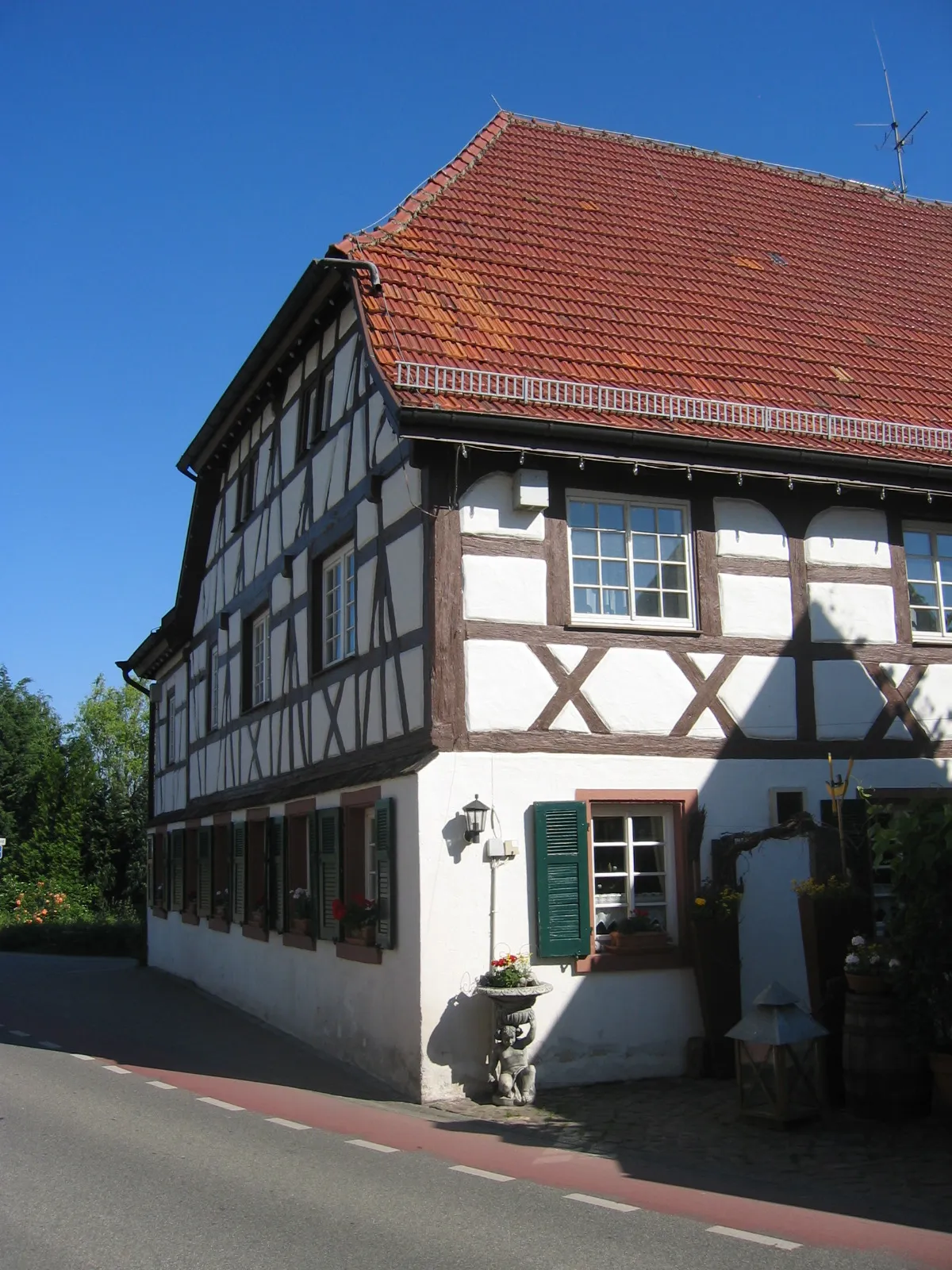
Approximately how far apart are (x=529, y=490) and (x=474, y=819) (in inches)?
109

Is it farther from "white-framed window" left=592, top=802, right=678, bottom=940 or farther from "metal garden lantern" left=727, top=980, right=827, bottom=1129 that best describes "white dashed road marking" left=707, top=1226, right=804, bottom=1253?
"white-framed window" left=592, top=802, right=678, bottom=940

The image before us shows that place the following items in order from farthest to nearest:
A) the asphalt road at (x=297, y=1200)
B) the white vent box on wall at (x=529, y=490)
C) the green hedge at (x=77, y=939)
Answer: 1. the green hedge at (x=77, y=939)
2. the white vent box on wall at (x=529, y=490)
3. the asphalt road at (x=297, y=1200)

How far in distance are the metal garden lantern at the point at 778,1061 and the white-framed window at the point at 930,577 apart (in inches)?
190

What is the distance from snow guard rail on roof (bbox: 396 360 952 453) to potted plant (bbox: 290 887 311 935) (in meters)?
5.68

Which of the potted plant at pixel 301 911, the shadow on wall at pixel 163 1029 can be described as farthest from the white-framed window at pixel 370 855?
the shadow on wall at pixel 163 1029

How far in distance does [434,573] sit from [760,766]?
3377 mm

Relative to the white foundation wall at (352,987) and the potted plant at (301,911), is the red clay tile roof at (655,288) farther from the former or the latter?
the potted plant at (301,911)

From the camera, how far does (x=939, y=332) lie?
1497 cm

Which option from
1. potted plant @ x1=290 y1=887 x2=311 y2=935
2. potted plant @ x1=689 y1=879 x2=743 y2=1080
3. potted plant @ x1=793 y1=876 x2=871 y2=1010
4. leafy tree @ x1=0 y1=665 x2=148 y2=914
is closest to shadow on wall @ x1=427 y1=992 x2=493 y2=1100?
potted plant @ x1=689 y1=879 x2=743 y2=1080

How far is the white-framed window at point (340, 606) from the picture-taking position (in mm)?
13266

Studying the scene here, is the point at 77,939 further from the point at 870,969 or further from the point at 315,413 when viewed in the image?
the point at 870,969

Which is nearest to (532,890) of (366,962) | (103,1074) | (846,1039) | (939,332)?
(366,962)

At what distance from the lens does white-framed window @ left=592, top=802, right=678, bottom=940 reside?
11.0 m

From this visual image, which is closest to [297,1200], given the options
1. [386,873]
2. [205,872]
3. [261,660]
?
[386,873]
